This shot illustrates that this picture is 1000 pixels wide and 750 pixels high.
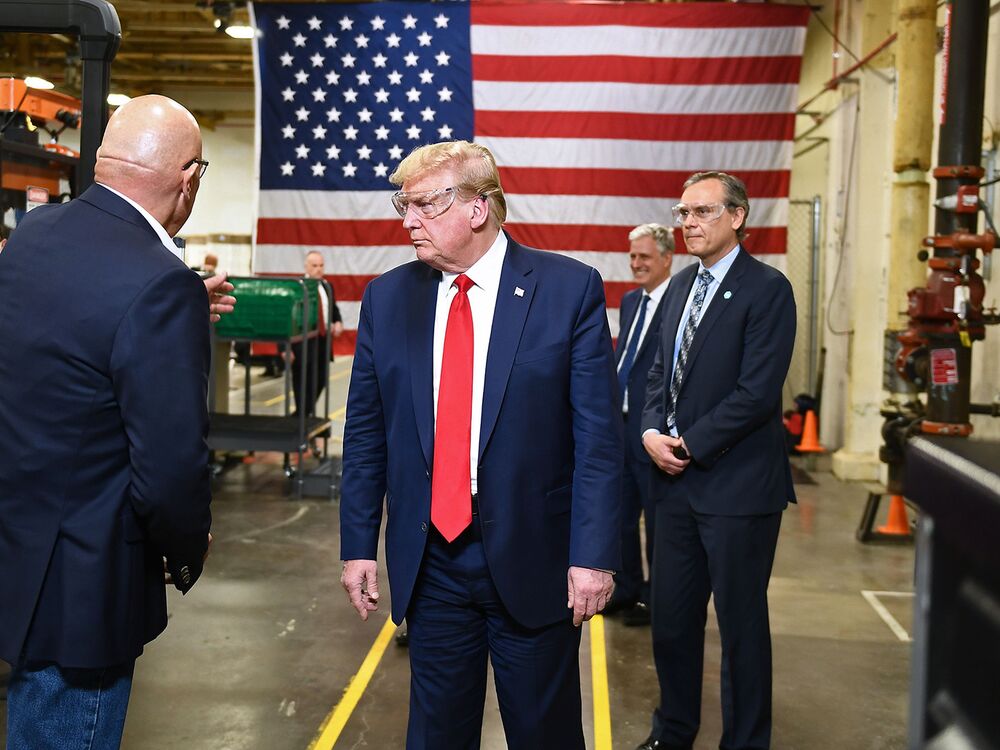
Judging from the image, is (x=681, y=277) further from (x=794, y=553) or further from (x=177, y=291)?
(x=794, y=553)

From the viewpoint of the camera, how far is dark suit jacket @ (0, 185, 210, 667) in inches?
79.5

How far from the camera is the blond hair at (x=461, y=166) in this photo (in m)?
2.44

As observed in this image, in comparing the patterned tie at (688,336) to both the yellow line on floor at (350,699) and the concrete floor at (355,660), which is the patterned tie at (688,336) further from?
the yellow line on floor at (350,699)

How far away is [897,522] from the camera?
7.30 meters

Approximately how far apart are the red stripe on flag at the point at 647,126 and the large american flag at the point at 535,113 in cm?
1

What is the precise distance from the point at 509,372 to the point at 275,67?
7.33 meters

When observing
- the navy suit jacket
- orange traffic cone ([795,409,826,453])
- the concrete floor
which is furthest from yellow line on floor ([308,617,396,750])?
orange traffic cone ([795,409,826,453])

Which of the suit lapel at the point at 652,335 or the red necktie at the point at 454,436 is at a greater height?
the suit lapel at the point at 652,335

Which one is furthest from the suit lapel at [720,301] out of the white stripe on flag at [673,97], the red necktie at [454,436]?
the white stripe on flag at [673,97]

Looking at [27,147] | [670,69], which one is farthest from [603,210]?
[27,147]

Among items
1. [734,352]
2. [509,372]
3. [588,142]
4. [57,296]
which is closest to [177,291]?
[57,296]

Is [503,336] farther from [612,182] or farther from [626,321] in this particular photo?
[612,182]

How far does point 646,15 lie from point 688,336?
19.5 ft

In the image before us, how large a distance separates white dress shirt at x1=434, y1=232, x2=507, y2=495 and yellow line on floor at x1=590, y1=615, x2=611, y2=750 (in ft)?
6.25
